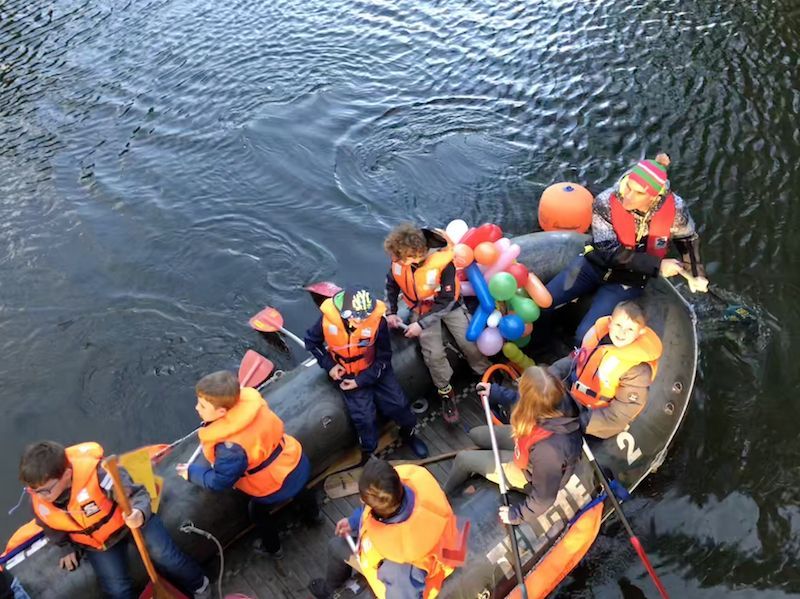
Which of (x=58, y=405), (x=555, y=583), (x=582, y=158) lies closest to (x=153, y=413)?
(x=58, y=405)

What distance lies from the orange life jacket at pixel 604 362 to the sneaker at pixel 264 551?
7.50 ft

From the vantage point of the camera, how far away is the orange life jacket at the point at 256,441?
147 inches

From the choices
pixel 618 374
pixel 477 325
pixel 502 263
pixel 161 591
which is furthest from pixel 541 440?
pixel 161 591

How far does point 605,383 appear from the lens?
160 inches

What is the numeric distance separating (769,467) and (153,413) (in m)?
5.34

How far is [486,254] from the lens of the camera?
5.05m

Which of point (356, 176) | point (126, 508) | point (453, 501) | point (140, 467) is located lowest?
point (356, 176)

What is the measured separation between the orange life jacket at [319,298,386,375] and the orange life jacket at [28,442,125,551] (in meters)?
1.57

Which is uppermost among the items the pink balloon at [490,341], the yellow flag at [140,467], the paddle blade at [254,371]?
the yellow flag at [140,467]

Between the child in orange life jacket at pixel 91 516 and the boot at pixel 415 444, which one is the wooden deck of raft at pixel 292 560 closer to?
the boot at pixel 415 444

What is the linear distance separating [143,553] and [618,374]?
9.64ft

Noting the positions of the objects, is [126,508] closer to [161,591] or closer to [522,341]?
[161,591]

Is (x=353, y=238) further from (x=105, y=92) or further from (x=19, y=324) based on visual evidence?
(x=105, y=92)

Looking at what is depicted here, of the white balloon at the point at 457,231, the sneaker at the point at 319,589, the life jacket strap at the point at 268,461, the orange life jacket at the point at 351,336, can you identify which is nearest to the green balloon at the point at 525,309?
the white balloon at the point at 457,231
